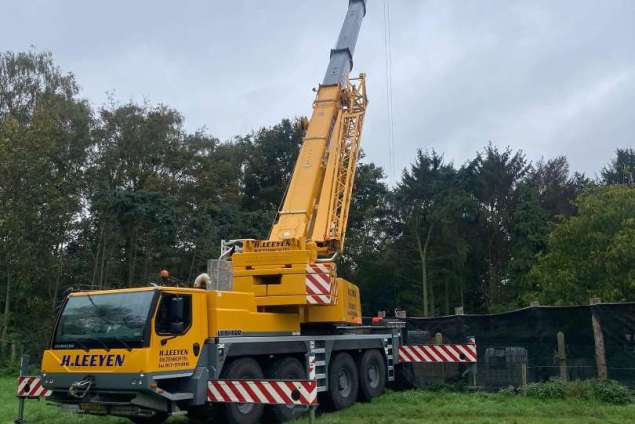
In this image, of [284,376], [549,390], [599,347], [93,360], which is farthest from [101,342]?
[599,347]

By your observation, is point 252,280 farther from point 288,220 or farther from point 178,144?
point 178,144

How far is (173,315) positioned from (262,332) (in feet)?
6.91

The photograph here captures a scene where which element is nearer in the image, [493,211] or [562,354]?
[562,354]

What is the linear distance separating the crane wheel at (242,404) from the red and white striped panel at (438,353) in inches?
206

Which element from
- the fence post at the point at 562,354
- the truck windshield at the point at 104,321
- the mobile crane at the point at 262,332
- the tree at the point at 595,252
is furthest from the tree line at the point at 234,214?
the fence post at the point at 562,354

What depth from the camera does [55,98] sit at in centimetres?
3019

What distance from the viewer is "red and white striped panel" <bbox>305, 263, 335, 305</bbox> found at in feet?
36.9

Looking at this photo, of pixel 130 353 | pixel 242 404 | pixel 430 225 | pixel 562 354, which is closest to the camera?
pixel 130 353

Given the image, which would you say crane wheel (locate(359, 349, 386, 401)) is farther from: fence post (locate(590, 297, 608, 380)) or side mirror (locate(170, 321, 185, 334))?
side mirror (locate(170, 321, 185, 334))

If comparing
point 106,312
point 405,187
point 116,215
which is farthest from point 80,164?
point 106,312

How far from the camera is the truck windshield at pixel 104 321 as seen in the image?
8.57m

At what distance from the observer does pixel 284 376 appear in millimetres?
10766

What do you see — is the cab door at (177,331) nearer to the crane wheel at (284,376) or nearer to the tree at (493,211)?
the crane wheel at (284,376)

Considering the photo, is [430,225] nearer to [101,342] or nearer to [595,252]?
[595,252]
